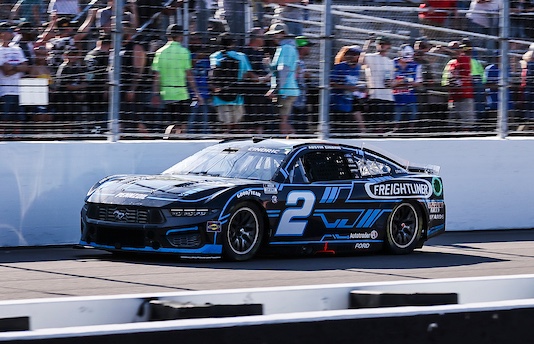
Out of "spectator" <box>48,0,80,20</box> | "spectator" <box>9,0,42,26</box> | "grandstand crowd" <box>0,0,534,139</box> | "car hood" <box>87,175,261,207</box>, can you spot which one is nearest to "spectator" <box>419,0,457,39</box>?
"grandstand crowd" <box>0,0,534,139</box>

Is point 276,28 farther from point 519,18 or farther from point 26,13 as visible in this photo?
point 519,18

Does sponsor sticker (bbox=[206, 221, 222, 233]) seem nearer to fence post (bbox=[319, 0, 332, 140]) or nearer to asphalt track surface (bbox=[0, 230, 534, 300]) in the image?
asphalt track surface (bbox=[0, 230, 534, 300])

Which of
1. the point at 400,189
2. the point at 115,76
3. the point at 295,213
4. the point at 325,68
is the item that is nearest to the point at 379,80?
the point at 325,68

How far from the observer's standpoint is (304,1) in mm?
13445

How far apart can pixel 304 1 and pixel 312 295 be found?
30.5 ft

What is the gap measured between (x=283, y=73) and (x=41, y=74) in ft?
9.86

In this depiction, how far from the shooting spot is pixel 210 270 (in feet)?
30.8

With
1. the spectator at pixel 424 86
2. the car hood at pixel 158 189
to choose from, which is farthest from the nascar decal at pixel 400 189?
the spectator at pixel 424 86

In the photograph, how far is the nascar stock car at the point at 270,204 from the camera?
9.62 m

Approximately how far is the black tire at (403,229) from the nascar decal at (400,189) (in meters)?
0.14

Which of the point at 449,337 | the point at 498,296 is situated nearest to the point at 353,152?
the point at 498,296

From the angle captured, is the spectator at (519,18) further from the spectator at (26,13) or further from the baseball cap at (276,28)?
the spectator at (26,13)

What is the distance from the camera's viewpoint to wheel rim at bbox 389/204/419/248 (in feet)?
36.9

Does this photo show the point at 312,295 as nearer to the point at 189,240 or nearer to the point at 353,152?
the point at 189,240
